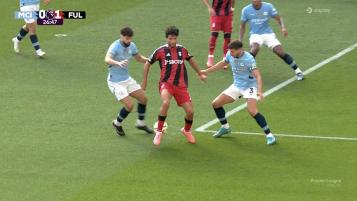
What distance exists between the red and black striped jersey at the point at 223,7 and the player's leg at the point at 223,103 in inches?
277

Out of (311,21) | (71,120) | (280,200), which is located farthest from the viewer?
(311,21)

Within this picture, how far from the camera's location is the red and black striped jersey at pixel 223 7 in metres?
30.2

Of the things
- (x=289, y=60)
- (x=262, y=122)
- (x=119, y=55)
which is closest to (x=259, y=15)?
(x=289, y=60)

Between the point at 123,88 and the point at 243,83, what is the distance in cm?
269

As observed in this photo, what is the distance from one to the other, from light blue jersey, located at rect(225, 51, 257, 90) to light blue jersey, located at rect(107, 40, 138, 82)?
2157 mm

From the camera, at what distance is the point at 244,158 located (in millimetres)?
22094

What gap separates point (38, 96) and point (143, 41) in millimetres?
6417

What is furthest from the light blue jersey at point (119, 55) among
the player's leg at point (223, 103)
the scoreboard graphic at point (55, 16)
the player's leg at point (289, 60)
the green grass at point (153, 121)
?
the scoreboard graphic at point (55, 16)

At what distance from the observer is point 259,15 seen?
92.4 ft

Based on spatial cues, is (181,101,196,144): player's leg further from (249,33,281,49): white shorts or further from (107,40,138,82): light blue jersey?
(249,33,281,49): white shorts

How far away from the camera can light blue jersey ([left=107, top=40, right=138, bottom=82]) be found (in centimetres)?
2314

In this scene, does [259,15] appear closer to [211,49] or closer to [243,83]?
[211,49]

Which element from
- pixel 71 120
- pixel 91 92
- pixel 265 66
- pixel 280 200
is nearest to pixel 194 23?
pixel 265 66

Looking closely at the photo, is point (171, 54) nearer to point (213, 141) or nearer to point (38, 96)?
point (213, 141)
